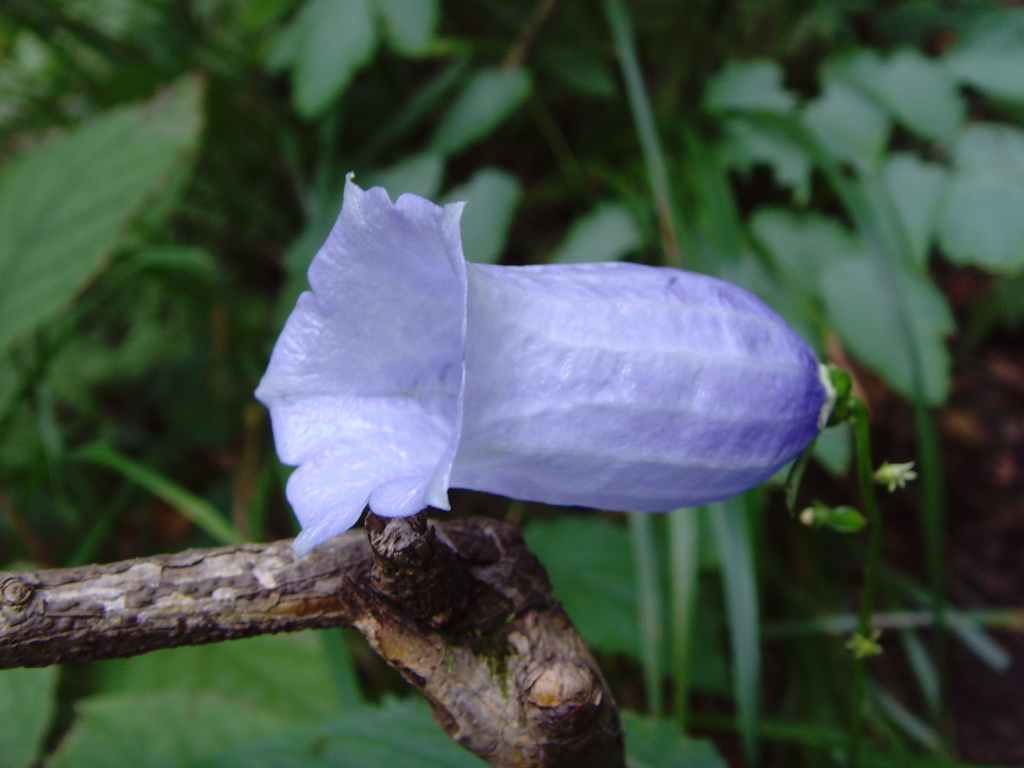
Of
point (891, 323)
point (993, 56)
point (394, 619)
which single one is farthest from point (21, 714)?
point (993, 56)

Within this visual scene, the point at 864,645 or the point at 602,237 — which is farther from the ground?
the point at 602,237

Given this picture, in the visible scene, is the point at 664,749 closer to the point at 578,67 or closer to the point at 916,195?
the point at 916,195

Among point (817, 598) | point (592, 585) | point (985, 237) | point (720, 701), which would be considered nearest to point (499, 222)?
point (592, 585)

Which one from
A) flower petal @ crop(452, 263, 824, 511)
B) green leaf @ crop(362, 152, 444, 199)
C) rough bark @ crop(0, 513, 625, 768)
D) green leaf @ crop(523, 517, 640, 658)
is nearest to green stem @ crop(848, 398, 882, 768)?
flower petal @ crop(452, 263, 824, 511)

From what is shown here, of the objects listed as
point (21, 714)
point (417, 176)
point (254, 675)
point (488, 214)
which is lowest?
point (254, 675)

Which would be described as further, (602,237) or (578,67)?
(578,67)

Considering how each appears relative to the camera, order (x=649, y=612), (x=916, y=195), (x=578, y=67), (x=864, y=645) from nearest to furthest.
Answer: (x=864, y=645)
(x=649, y=612)
(x=916, y=195)
(x=578, y=67)

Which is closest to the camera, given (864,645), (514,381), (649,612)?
(514,381)
